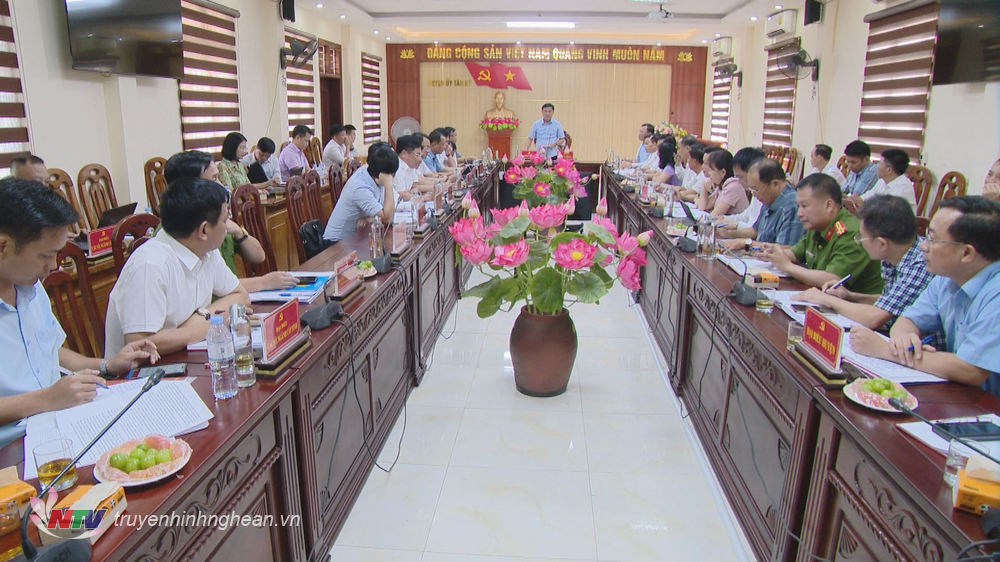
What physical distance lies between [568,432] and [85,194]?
353cm

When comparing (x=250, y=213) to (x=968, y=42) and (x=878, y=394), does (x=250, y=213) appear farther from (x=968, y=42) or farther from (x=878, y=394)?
(x=968, y=42)

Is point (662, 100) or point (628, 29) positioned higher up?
point (628, 29)

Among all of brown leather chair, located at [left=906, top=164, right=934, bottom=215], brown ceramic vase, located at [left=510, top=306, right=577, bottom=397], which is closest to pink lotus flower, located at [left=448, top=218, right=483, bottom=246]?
brown ceramic vase, located at [left=510, top=306, right=577, bottom=397]

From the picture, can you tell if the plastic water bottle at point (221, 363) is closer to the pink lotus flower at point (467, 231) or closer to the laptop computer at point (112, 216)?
the pink lotus flower at point (467, 231)

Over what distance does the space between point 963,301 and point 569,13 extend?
7.51 m

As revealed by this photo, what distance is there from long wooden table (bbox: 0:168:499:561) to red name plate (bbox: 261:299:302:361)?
0.21ft

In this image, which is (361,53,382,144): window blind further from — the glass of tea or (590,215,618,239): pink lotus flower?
the glass of tea

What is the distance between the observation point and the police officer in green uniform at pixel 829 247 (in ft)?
7.52

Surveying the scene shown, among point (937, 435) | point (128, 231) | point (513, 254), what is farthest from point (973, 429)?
point (128, 231)

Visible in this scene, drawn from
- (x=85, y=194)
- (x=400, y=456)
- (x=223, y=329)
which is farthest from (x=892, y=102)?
(x=85, y=194)

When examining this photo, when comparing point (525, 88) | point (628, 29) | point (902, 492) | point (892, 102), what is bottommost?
point (902, 492)

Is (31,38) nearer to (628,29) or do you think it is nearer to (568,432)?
(568,432)

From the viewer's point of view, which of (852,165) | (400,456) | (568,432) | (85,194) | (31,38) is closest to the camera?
(400,456)

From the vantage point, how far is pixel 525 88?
1138 centimetres
